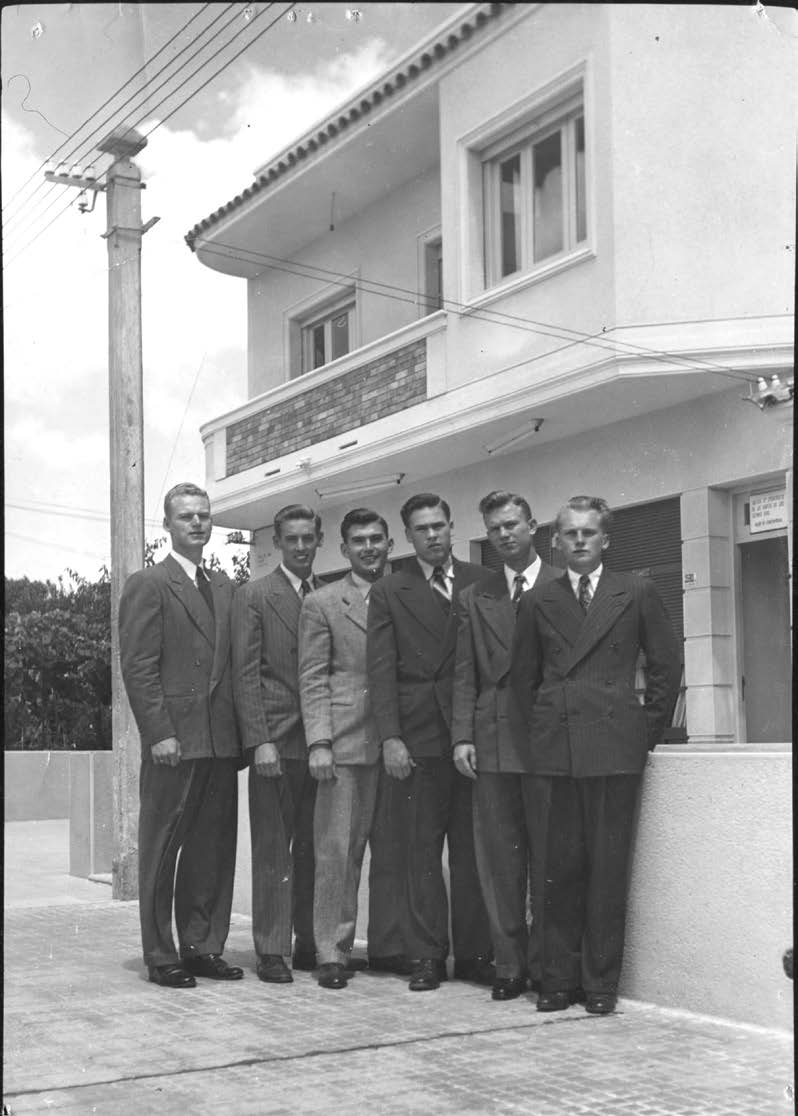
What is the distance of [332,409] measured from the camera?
12211mm

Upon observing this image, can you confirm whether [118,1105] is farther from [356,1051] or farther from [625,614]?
[625,614]

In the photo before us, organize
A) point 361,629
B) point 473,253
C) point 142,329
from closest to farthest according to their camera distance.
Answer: point 361,629 < point 142,329 < point 473,253

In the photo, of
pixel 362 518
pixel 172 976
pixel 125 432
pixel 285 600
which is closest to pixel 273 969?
pixel 172 976

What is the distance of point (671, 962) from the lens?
504 cm

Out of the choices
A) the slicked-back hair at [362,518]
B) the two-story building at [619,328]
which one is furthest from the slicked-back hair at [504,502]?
the two-story building at [619,328]

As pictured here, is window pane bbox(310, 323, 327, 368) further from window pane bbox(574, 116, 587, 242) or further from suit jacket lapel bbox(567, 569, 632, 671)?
suit jacket lapel bbox(567, 569, 632, 671)

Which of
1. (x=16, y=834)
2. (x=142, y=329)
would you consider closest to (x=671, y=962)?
(x=142, y=329)

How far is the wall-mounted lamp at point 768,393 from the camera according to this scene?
8938 millimetres

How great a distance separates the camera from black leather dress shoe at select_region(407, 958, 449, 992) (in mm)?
5430

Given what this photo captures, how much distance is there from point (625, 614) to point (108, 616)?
18.0 feet

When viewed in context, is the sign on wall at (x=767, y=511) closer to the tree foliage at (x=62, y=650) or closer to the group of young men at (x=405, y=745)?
the tree foliage at (x=62, y=650)

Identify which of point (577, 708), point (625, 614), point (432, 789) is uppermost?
point (625, 614)

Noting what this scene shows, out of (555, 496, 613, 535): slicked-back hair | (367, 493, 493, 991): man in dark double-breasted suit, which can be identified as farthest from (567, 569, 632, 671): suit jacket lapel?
(367, 493, 493, 991): man in dark double-breasted suit

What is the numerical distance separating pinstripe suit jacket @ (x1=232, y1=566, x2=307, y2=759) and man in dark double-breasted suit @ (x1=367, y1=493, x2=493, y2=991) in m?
0.47
